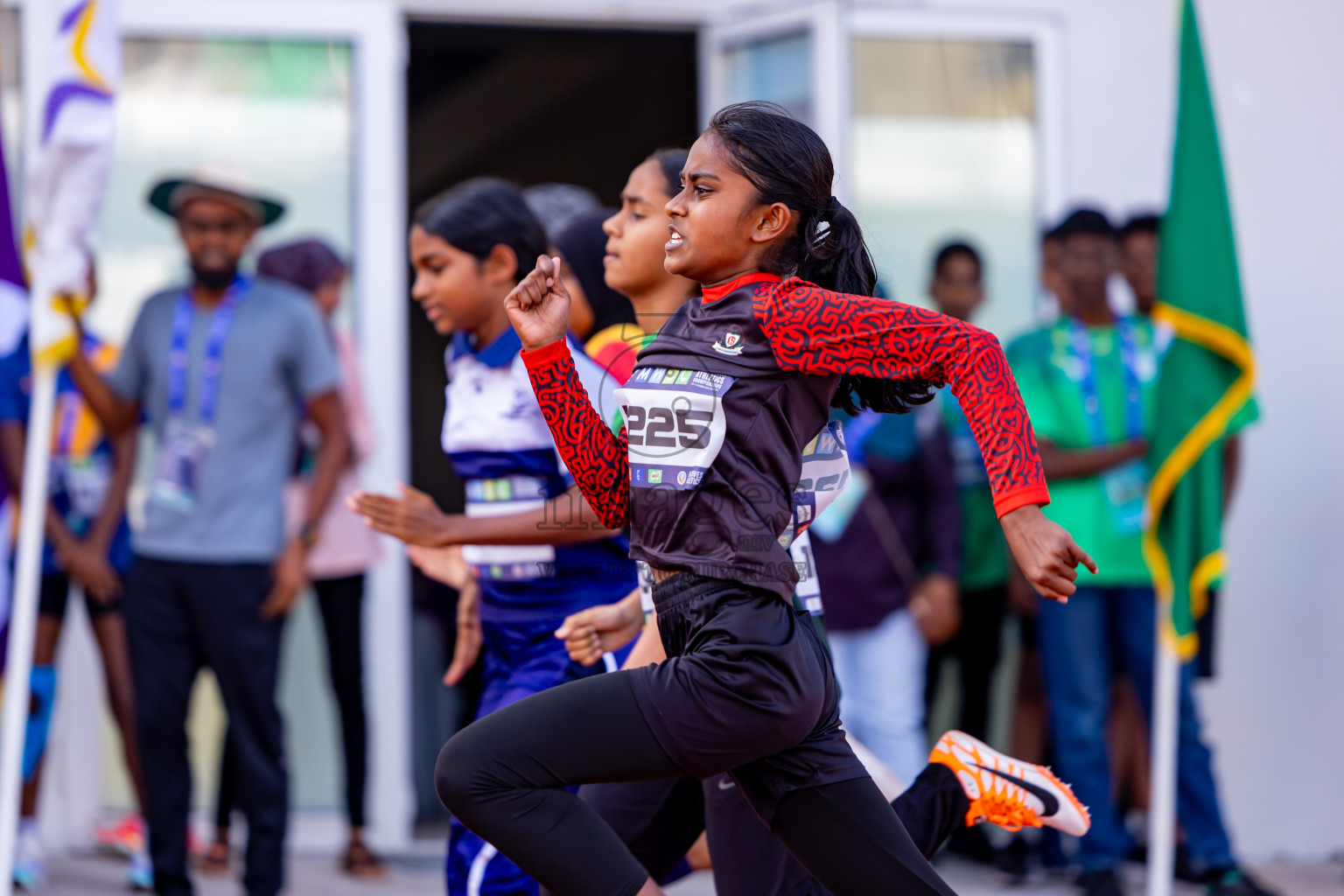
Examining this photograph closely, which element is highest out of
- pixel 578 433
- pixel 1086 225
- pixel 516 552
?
pixel 1086 225

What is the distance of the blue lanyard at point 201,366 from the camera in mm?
4566

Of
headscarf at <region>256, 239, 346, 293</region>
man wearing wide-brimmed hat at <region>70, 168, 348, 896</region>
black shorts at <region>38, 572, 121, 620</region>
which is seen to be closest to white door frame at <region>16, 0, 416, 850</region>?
headscarf at <region>256, 239, 346, 293</region>

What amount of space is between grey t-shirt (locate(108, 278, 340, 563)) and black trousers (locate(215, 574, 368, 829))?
647 mm

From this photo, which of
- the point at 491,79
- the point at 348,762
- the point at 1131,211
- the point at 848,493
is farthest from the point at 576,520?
the point at 491,79

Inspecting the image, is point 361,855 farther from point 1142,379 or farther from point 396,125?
point 1142,379

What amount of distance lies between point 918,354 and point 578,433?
58 centimetres

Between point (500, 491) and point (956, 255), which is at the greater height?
point (956, 255)

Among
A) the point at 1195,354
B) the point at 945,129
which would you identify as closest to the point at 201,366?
the point at 1195,354

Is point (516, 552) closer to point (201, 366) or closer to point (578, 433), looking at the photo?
point (578, 433)

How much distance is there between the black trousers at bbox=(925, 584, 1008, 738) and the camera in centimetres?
551

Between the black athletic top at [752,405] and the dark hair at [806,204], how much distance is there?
0.28 feet

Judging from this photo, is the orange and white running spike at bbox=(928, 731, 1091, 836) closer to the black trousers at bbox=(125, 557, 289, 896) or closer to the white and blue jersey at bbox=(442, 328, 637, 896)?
the white and blue jersey at bbox=(442, 328, 637, 896)

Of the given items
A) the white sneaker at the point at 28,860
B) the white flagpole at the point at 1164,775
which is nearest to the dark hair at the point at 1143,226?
the white flagpole at the point at 1164,775

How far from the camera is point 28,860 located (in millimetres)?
4926
